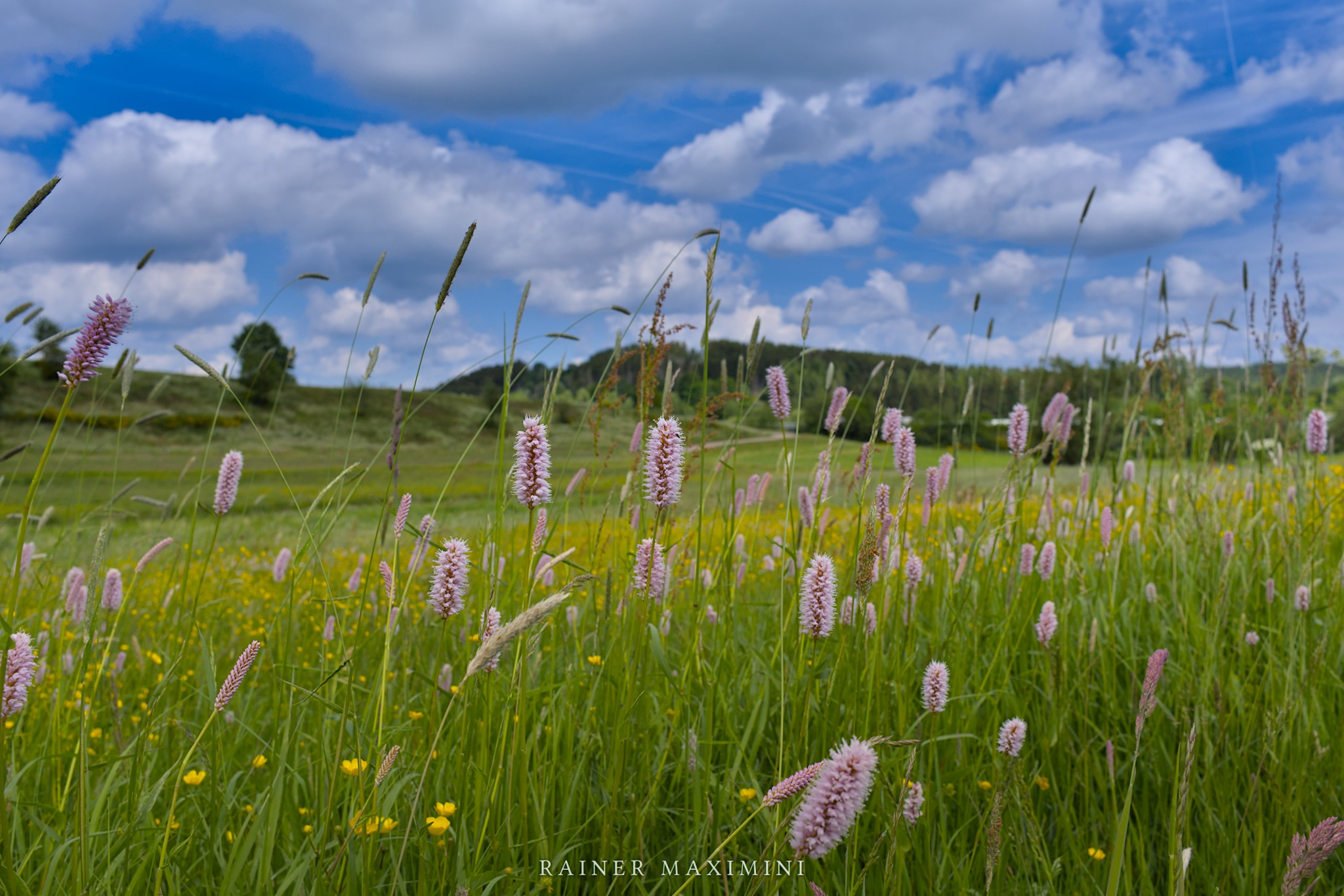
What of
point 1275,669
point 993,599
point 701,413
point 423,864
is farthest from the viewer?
point 993,599

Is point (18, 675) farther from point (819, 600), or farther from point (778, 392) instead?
point (778, 392)

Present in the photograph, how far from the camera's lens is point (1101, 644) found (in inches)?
127

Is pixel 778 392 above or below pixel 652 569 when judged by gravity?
above

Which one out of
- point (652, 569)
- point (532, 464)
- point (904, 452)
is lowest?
point (652, 569)

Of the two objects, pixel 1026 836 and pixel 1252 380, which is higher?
pixel 1252 380

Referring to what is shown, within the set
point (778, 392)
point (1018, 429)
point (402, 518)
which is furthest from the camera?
point (1018, 429)

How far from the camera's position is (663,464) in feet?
5.61

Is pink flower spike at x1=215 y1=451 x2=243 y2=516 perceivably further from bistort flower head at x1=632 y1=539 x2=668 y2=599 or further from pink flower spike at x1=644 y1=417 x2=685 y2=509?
pink flower spike at x1=644 y1=417 x2=685 y2=509

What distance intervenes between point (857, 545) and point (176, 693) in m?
3.38

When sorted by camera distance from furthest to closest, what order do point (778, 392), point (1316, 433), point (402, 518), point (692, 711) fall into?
point (1316, 433), point (692, 711), point (778, 392), point (402, 518)

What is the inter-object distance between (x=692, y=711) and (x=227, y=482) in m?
1.62

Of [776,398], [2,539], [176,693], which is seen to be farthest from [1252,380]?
[2,539]

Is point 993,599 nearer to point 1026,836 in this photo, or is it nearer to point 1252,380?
point 1026,836

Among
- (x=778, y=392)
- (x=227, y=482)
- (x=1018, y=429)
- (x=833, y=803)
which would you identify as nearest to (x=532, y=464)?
(x=833, y=803)
